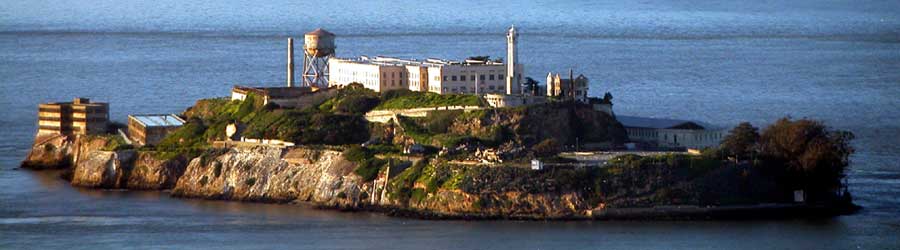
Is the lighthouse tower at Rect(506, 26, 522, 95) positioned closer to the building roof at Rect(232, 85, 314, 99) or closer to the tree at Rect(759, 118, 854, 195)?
the building roof at Rect(232, 85, 314, 99)

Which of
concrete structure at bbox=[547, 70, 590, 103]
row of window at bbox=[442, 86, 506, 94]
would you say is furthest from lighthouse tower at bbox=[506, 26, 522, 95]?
concrete structure at bbox=[547, 70, 590, 103]

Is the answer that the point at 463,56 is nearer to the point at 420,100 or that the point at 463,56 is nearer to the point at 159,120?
the point at 159,120

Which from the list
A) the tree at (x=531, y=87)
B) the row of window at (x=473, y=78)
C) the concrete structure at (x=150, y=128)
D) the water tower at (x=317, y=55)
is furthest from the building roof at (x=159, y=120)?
the tree at (x=531, y=87)

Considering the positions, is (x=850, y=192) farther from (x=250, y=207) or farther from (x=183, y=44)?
(x=183, y=44)

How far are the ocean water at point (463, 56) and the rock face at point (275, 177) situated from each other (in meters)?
0.99

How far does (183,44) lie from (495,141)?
74.2 metres

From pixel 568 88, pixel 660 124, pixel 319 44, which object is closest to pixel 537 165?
pixel 660 124

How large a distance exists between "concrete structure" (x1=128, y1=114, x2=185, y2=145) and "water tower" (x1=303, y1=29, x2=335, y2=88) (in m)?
5.34

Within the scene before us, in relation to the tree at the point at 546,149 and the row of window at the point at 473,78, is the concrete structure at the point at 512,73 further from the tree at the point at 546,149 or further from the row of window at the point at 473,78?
the tree at the point at 546,149

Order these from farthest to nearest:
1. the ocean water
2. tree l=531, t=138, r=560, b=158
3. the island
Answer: tree l=531, t=138, r=560, b=158 < the island < the ocean water

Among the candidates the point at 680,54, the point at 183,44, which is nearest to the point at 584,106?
the point at 680,54

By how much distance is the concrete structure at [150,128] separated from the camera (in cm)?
9675

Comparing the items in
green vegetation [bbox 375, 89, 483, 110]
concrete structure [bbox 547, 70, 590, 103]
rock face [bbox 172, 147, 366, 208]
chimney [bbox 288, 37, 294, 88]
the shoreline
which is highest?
chimney [bbox 288, 37, 294, 88]

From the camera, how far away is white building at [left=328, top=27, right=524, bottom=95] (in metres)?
94.8
